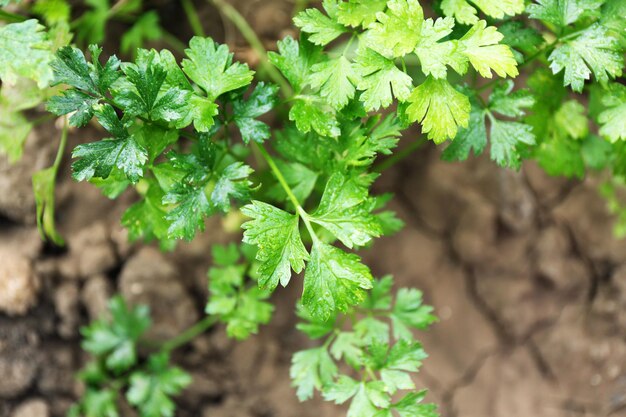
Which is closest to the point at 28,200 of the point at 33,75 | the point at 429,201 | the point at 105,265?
the point at 105,265

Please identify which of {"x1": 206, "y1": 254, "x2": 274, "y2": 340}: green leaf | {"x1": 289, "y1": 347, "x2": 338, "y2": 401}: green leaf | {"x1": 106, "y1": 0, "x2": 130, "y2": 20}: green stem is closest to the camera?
{"x1": 289, "y1": 347, "x2": 338, "y2": 401}: green leaf

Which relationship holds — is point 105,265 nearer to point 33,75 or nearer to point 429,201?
point 33,75

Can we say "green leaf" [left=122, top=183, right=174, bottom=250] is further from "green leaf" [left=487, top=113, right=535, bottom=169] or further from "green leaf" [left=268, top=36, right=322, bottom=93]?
"green leaf" [left=487, top=113, right=535, bottom=169]

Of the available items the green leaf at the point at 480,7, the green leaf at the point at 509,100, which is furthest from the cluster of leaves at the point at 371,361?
the green leaf at the point at 480,7

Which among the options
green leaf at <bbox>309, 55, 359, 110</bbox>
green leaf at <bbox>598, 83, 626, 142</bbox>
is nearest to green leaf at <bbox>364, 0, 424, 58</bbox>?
green leaf at <bbox>309, 55, 359, 110</bbox>

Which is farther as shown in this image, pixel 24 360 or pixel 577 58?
pixel 24 360

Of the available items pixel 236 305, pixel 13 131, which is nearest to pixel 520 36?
pixel 236 305
